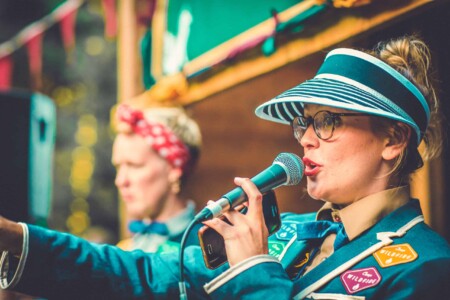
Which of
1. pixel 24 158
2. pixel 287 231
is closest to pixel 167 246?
pixel 24 158

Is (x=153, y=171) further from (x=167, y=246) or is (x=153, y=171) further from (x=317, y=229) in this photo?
(x=317, y=229)

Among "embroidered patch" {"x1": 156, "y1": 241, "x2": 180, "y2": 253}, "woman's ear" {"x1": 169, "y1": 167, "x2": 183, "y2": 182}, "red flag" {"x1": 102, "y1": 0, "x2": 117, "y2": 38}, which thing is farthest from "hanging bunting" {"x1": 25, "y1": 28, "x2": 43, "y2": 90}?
"embroidered patch" {"x1": 156, "y1": 241, "x2": 180, "y2": 253}

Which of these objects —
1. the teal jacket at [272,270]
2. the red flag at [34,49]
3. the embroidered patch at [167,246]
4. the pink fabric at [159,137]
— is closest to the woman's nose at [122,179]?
the pink fabric at [159,137]

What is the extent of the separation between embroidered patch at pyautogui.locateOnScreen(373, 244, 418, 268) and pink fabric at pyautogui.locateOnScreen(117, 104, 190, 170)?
159 centimetres

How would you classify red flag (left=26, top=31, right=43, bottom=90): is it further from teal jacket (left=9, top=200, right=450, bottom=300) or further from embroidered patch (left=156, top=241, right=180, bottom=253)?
teal jacket (left=9, top=200, right=450, bottom=300)

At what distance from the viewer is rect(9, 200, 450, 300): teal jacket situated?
1.54 metres

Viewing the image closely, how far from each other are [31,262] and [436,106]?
121 centimetres

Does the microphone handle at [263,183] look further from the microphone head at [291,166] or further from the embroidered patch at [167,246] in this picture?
the embroidered patch at [167,246]

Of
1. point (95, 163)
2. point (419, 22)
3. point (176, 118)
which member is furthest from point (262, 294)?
point (95, 163)

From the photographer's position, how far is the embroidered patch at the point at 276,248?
74.0 inches

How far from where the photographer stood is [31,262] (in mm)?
1850

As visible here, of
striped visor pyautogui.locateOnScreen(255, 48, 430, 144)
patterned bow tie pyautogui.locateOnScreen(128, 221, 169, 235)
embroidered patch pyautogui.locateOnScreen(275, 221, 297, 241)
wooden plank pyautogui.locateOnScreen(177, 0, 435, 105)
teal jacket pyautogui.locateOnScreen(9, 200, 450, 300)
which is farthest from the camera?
patterned bow tie pyautogui.locateOnScreen(128, 221, 169, 235)

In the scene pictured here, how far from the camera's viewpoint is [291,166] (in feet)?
5.54

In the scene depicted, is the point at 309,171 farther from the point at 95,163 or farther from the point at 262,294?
the point at 95,163
